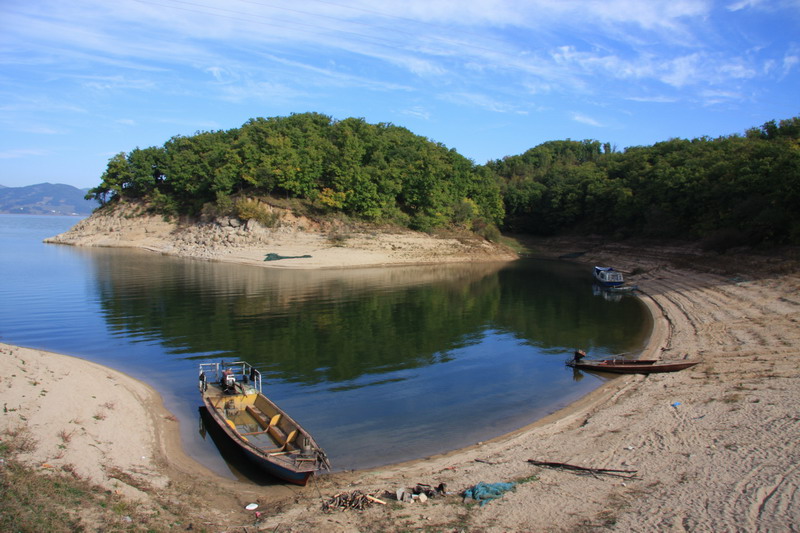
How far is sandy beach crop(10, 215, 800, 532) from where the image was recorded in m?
11.3

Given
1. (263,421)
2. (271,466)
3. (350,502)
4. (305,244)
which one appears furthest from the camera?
(305,244)

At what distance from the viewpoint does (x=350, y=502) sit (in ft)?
40.0

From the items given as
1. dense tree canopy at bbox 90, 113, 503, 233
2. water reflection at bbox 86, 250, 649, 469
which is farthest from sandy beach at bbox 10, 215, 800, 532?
dense tree canopy at bbox 90, 113, 503, 233

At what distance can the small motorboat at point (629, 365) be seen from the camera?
24.0 meters

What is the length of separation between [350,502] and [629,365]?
57.8 ft

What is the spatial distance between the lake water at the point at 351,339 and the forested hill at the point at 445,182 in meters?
22.3

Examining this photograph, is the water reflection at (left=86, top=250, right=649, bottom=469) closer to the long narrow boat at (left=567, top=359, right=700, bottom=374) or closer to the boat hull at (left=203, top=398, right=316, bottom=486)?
the long narrow boat at (left=567, top=359, right=700, bottom=374)

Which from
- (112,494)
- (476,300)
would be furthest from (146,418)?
(476,300)

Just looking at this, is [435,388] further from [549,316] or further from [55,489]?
[549,316]

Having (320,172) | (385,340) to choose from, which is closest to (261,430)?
(385,340)

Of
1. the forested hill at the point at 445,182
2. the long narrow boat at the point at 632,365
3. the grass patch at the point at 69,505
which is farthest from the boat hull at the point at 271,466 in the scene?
the forested hill at the point at 445,182

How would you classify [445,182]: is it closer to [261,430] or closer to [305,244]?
[305,244]

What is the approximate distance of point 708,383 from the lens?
21172 millimetres

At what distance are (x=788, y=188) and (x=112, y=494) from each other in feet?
180
